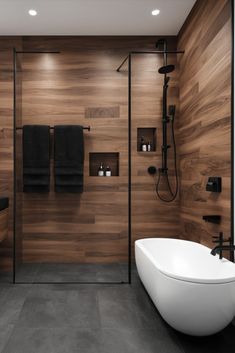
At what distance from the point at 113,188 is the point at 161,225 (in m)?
0.73

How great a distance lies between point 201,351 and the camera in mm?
1651

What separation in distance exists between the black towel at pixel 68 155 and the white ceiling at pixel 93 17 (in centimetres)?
111

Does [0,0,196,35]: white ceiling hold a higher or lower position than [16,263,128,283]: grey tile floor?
higher

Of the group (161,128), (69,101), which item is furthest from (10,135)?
(161,128)

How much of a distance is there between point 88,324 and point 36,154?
184 cm

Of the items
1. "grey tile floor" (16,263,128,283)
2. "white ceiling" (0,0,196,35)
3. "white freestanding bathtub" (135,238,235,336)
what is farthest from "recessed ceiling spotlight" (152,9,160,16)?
"grey tile floor" (16,263,128,283)

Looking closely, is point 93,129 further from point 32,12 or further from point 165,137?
point 32,12

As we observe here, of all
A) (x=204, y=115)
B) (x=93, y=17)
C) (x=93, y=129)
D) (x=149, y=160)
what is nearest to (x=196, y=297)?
(x=204, y=115)

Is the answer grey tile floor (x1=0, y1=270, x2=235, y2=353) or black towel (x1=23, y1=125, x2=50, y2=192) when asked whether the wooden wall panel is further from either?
black towel (x1=23, y1=125, x2=50, y2=192)

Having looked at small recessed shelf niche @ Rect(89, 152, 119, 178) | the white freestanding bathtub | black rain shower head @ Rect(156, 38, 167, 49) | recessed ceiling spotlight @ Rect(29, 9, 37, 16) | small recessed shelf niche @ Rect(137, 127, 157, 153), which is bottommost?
the white freestanding bathtub

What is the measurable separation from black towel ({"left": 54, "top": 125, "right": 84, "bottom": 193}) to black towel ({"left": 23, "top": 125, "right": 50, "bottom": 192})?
0.36ft

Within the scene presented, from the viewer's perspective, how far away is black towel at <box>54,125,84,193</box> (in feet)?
9.99

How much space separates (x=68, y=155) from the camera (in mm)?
3057

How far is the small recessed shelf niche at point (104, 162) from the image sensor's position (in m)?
3.29
